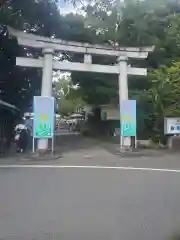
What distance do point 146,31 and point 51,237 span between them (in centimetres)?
2012

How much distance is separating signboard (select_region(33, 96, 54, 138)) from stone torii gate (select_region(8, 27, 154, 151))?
0.42 metres

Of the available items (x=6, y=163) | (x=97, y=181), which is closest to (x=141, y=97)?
(x=6, y=163)

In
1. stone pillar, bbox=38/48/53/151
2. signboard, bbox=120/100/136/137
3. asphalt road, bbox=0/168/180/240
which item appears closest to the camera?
asphalt road, bbox=0/168/180/240

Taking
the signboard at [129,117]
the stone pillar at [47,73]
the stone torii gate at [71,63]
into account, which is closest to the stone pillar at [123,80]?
the stone torii gate at [71,63]

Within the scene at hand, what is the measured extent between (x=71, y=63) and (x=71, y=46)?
834 mm

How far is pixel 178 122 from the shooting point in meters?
20.3

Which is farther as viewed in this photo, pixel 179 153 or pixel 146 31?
A: pixel 146 31

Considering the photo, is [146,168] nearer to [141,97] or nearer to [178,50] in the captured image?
[141,97]

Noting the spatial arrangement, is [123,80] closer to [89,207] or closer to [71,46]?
[71,46]

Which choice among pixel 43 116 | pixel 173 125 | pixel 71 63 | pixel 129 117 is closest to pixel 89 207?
pixel 43 116

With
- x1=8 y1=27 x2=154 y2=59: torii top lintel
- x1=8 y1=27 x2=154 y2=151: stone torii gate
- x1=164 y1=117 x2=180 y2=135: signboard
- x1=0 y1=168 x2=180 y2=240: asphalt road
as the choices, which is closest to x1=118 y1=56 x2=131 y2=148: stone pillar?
x1=8 y1=27 x2=154 y2=151: stone torii gate

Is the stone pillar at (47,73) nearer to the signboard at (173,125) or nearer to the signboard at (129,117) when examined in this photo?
the signboard at (129,117)

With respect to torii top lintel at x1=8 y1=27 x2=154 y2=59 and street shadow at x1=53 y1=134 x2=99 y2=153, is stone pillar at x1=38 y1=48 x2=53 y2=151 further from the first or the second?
street shadow at x1=53 y1=134 x2=99 y2=153

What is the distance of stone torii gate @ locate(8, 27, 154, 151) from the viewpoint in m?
18.0
